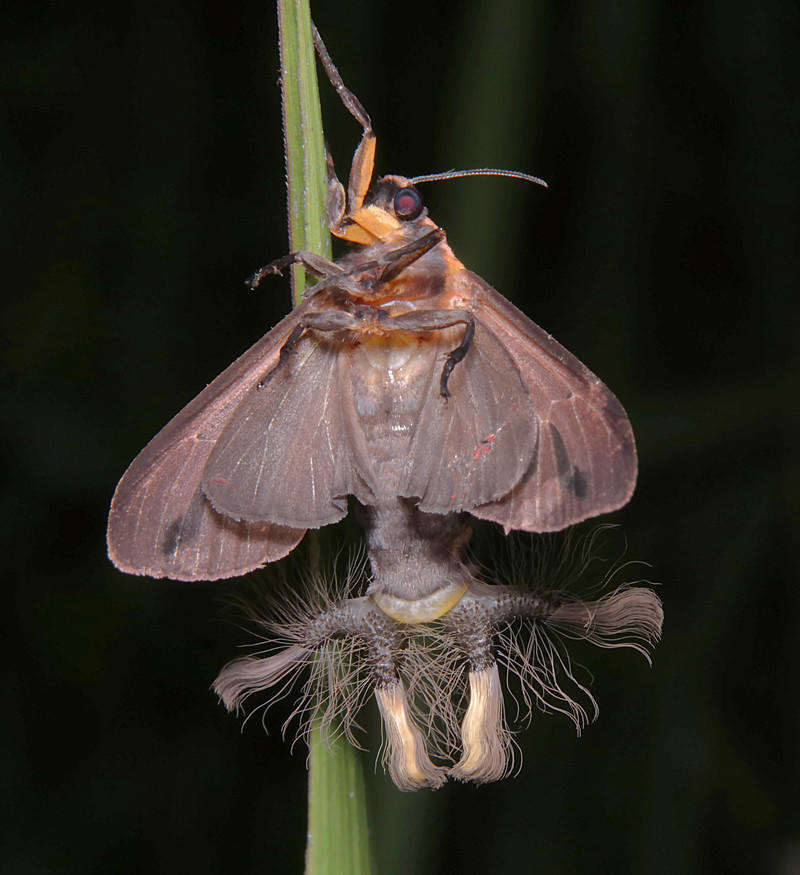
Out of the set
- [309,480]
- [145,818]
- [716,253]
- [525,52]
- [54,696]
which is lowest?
[145,818]

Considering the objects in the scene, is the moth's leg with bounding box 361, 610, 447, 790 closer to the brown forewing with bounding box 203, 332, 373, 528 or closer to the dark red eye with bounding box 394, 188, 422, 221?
the brown forewing with bounding box 203, 332, 373, 528

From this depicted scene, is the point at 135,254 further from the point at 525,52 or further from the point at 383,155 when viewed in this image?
the point at 525,52

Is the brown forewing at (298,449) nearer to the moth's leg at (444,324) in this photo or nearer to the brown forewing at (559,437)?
the moth's leg at (444,324)

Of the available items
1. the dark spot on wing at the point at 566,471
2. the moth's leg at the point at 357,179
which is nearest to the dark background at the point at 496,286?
the moth's leg at the point at 357,179

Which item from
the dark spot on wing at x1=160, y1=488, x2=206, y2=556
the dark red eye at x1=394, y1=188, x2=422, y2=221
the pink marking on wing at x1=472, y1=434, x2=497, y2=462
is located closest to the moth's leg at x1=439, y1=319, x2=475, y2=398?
the pink marking on wing at x1=472, y1=434, x2=497, y2=462

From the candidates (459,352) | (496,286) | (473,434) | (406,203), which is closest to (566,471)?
(473,434)

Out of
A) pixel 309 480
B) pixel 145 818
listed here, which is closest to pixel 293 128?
pixel 309 480
